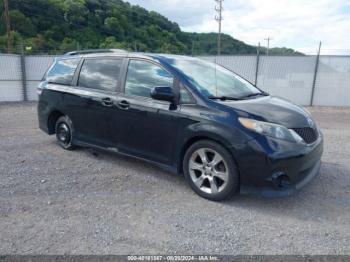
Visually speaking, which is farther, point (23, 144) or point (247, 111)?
point (23, 144)

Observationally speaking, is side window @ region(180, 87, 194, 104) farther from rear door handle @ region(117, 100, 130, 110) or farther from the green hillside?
the green hillside

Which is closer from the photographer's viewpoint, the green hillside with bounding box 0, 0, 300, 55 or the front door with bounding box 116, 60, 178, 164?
the front door with bounding box 116, 60, 178, 164

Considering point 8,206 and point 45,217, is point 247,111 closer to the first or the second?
point 45,217

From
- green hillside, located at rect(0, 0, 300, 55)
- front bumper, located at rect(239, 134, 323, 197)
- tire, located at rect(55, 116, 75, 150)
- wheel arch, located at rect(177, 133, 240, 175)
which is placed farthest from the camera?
A: green hillside, located at rect(0, 0, 300, 55)

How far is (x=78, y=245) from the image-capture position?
2.82 m

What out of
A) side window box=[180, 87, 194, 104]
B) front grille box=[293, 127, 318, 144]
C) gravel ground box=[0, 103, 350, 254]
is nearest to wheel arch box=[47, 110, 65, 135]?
gravel ground box=[0, 103, 350, 254]

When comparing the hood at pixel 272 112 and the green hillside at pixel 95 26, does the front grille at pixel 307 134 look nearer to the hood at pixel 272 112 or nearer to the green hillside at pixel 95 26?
the hood at pixel 272 112

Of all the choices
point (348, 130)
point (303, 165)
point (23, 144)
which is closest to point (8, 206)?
point (23, 144)

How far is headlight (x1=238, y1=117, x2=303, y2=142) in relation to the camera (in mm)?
3434

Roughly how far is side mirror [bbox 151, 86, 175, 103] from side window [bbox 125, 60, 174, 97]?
0.47 feet

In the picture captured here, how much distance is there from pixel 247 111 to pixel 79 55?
10.6ft

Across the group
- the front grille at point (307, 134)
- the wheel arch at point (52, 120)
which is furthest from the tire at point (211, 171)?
the wheel arch at point (52, 120)

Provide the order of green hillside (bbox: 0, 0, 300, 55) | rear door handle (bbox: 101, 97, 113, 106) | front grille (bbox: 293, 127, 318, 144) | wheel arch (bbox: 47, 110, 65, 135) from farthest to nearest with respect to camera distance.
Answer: green hillside (bbox: 0, 0, 300, 55)
wheel arch (bbox: 47, 110, 65, 135)
rear door handle (bbox: 101, 97, 113, 106)
front grille (bbox: 293, 127, 318, 144)

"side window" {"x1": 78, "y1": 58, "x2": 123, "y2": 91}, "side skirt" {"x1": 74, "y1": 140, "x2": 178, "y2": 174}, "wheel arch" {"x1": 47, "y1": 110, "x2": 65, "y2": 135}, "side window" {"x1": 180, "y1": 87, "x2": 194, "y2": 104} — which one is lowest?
"side skirt" {"x1": 74, "y1": 140, "x2": 178, "y2": 174}
